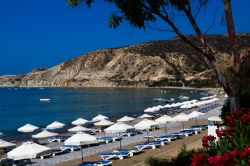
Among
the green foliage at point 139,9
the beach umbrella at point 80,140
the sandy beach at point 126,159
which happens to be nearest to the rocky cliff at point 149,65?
the sandy beach at point 126,159

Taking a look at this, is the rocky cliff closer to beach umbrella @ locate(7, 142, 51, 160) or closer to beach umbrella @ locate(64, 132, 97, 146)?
beach umbrella @ locate(64, 132, 97, 146)

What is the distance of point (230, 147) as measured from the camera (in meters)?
5.36

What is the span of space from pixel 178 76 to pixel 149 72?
14.4 m

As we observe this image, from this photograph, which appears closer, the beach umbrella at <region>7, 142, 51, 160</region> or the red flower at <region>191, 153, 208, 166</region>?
the red flower at <region>191, 153, 208, 166</region>

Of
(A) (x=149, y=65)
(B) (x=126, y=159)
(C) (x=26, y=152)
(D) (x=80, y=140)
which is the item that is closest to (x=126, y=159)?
(B) (x=126, y=159)

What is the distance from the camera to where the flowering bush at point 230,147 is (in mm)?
4441

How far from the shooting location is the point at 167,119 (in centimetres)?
3003

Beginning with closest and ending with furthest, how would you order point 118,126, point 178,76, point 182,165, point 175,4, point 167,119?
point 175,4 → point 182,165 → point 118,126 → point 167,119 → point 178,76

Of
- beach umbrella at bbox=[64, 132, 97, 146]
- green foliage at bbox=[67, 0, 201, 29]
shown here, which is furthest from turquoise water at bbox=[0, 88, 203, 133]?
green foliage at bbox=[67, 0, 201, 29]

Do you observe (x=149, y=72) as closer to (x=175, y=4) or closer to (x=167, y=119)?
(x=167, y=119)

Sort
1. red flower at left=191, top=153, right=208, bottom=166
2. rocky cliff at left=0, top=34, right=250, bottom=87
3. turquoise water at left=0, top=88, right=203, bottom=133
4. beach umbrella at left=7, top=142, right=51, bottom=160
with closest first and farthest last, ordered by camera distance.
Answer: red flower at left=191, top=153, right=208, bottom=166
beach umbrella at left=7, top=142, right=51, bottom=160
turquoise water at left=0, top=88, right=203, bottom=133
rocky cliff at left=0, top=34, right=250, bottom=87

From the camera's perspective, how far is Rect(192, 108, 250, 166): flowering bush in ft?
14.6

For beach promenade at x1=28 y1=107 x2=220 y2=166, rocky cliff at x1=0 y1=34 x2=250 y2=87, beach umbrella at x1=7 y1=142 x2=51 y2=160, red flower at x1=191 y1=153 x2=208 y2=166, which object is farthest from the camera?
rocky cliff at x1=0 y1=34 x2=250 y2=87

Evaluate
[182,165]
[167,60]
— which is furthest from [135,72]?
[182,165]
